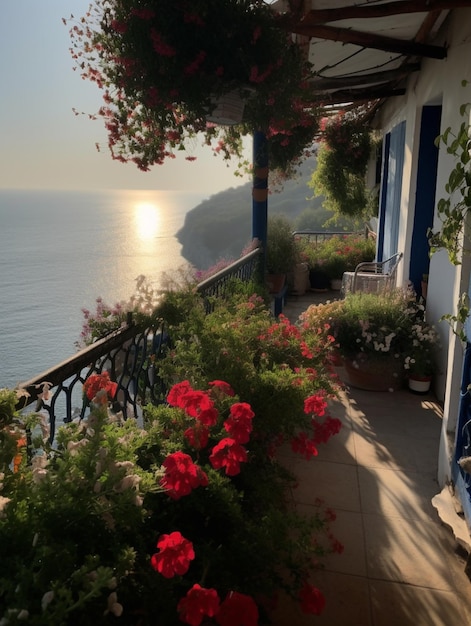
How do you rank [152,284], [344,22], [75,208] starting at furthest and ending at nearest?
[75,208]
[344,22]
[152,284]

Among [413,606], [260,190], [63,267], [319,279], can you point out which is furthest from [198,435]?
[63,267]

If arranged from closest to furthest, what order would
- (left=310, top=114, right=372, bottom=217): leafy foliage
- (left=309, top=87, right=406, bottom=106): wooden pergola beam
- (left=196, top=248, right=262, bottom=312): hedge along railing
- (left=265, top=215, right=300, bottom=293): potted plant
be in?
(left=196, top=248, right=262, bottom=312): hedge along railing → (left=309, top=87, right=406, bottom=106): wooden pergola beam → (left=265, top=215, right=300, bottom=293): potted plant → (left=310, top=114, right=372, bottom=217): leafy foliage

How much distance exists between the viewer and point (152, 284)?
2.41 meters

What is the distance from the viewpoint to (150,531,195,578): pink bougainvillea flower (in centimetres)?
101

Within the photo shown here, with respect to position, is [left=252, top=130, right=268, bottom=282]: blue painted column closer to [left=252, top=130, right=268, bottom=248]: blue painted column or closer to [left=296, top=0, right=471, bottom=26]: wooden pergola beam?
[left=252, top=130, right=268, bottom=248]: blue painted column

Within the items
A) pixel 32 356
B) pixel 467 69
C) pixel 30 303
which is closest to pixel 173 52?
pixel 467 69

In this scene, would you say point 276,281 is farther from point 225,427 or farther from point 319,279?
point 225,427

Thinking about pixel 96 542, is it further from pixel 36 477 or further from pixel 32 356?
pixel 32 356

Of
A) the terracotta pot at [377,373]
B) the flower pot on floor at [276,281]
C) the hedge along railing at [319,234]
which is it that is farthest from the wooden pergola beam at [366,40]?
the hedge along railing at [319,234]

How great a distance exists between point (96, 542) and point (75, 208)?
4198cm

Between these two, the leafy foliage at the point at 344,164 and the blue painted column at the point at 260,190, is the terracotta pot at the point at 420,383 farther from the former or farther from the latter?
the leafy foliage at the point at 344,164

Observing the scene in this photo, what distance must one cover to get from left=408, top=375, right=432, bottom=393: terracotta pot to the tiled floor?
215 mm

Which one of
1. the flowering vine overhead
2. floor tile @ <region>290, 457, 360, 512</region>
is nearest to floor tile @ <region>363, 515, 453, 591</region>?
floor tile @ <region>290, 457, 360, 512</region>

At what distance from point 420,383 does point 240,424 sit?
2.52m
